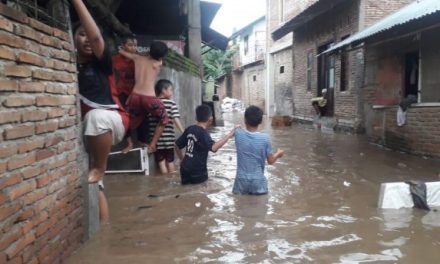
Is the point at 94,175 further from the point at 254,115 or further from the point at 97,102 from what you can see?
the point at 254,115

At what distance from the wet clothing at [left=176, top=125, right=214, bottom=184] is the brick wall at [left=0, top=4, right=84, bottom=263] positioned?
2.42 meters

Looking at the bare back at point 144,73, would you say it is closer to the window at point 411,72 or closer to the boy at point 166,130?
the boy at point 166,130

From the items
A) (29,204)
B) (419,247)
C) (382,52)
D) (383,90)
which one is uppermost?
(382,52)

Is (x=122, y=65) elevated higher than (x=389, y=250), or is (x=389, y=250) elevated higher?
(x=122, y=65)

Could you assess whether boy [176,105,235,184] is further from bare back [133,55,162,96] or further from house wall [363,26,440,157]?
house wall [363,26,440,157]

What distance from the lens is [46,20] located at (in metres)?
3.10

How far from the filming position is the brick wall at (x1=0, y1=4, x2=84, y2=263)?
2373 millimetres

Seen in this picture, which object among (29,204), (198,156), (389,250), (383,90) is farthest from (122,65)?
(383,90)

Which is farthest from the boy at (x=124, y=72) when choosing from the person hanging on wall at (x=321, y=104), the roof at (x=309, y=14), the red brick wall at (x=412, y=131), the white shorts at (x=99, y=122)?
the person hanging on wall at (x=321, y=104)

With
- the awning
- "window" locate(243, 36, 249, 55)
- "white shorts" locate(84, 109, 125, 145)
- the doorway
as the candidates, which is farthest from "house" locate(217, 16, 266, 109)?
"white shorts" locate(84, 109, 125, 145)

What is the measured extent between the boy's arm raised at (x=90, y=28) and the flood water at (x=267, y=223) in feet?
4.98

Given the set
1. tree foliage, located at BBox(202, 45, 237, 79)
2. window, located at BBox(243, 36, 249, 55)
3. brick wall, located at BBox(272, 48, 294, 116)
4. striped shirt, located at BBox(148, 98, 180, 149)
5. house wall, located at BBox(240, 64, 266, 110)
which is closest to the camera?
striped shirt, located at BBox(148, 98, 180, 149)

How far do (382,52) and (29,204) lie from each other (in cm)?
1073

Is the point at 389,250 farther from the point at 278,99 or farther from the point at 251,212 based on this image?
the point at 278,99
